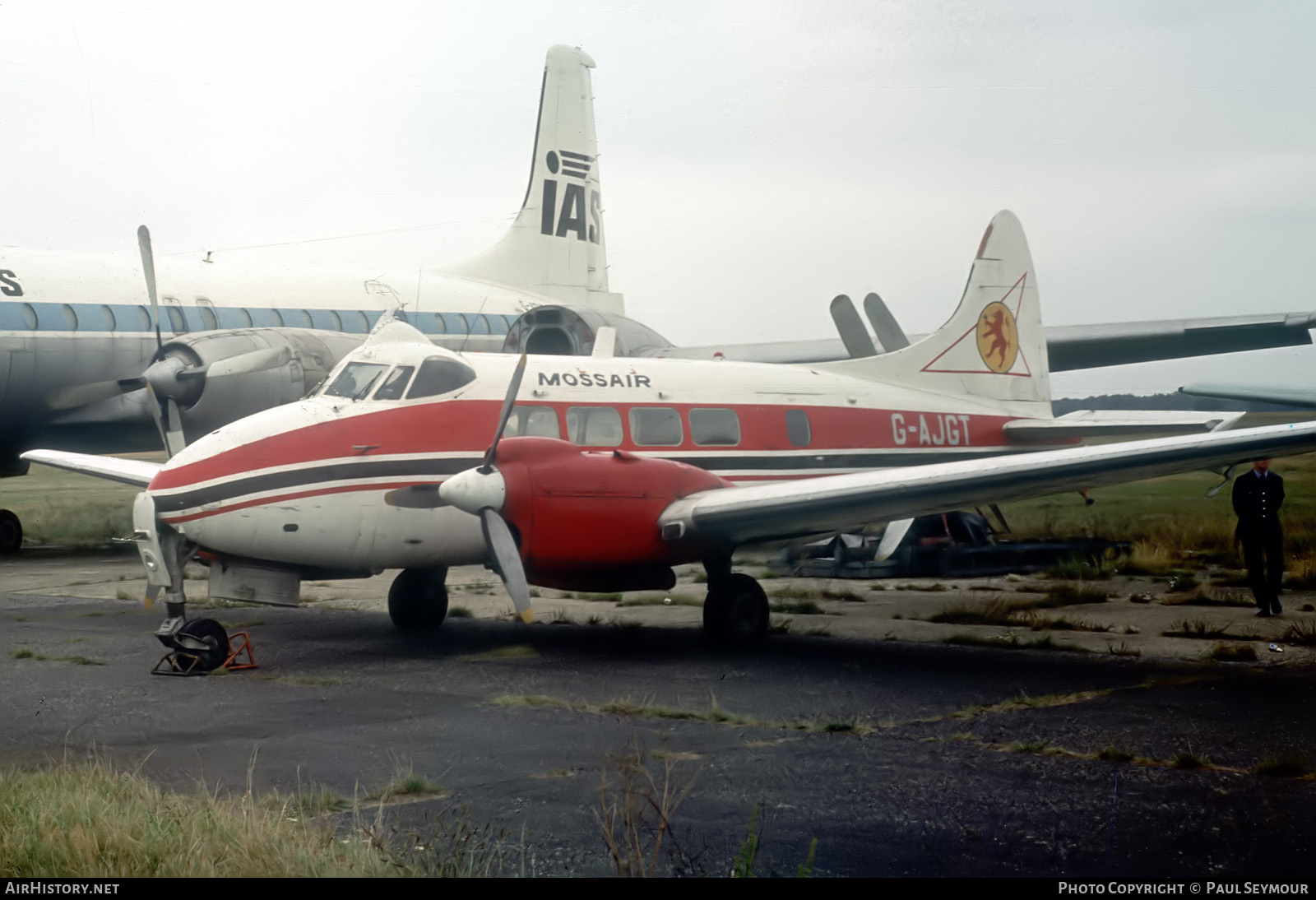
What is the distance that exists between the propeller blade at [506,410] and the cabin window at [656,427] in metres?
1.32

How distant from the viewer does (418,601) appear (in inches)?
500

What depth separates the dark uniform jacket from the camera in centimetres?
1252

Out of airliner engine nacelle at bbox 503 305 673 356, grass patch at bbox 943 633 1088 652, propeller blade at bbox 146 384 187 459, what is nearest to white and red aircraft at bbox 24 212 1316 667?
grass patch at bbox 943 633 1088 652

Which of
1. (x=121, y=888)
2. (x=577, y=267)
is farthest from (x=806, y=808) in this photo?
(x=577, y=267)

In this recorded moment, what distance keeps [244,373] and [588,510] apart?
8966mm

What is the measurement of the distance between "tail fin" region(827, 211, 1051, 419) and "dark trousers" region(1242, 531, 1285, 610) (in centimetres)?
350

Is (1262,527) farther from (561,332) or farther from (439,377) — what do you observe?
(561,332)

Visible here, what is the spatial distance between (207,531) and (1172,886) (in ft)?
25.6

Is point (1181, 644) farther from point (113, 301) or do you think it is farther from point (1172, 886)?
point (113, 301)

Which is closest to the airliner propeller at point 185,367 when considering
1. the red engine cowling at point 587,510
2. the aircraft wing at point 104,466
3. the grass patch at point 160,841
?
the aircraft wing at point 104,466

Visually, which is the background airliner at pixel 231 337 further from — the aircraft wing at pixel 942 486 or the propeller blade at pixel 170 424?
the aircraft wing at pixel 942 486

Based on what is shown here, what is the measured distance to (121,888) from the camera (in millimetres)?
4238

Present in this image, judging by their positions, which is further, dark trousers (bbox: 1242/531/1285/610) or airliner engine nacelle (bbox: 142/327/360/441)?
airliner engine nacelle (bbox: 142/327/360/441)

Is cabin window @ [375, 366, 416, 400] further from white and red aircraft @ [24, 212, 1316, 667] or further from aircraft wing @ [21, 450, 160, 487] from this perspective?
aircraft wing @ [21, 450, 160, 487]
